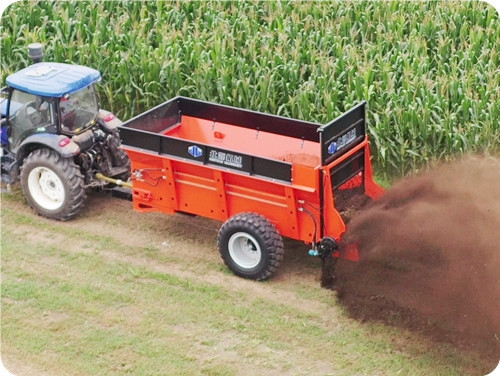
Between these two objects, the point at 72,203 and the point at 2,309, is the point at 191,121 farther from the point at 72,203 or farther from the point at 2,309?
the point at 2,309

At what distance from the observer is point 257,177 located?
10.6 meters

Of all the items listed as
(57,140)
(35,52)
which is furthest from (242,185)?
(35,52)

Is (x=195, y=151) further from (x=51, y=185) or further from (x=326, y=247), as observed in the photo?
(x=51, y=185)

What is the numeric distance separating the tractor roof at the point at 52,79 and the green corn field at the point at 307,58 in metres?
2.13

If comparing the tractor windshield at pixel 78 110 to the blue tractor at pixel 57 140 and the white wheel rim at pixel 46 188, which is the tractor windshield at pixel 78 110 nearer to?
the blue tractor at pixel 57 140

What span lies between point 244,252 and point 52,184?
2.60 m

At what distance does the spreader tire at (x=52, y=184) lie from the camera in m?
11.7

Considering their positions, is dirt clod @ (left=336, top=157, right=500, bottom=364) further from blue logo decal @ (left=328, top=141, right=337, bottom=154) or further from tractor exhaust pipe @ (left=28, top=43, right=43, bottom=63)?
tractor exhaust pipe @ (left=28, top=43, right=43, bottom=63)

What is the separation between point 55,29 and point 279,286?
653cm

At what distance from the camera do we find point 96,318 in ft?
33.2

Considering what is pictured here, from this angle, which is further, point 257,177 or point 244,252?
point 244,252

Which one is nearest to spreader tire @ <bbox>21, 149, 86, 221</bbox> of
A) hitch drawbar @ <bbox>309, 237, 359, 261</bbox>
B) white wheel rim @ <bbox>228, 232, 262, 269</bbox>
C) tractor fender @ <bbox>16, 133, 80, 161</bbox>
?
tractor fender @ <bbox>16, 133, 80, 161</bbox>

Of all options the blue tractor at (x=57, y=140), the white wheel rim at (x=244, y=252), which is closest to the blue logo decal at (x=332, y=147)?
the white wheel rim at (x=244, y=252)

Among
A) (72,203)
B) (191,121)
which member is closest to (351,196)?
(191,121)
